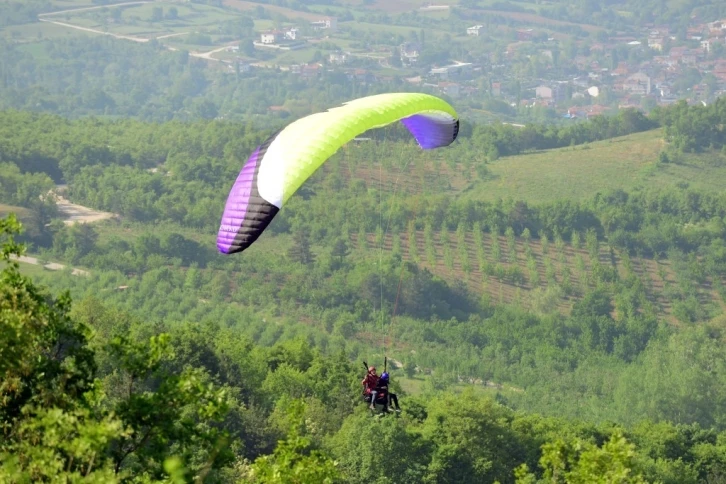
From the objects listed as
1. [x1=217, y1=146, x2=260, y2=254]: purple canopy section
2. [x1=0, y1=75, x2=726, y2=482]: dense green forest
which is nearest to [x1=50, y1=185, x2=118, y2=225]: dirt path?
[x1=0, y1=75, x2=726, y2=482]: dense green forest

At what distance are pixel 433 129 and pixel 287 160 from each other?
817 centimetres

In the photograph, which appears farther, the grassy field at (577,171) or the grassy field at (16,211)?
the grassy field at (577,171)

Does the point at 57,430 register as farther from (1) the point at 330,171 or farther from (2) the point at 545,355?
(1) the point at 330,171

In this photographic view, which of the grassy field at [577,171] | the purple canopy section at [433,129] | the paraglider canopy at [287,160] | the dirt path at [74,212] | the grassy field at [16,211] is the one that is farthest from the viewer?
the grassy field at [577,171]

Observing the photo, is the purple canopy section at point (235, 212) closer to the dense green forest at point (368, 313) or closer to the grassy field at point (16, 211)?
the dense green forest at point (368, 313)

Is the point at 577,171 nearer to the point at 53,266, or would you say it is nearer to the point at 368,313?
the point at 368,313

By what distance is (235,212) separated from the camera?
75.8 feet

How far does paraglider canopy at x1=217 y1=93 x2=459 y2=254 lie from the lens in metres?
22.7

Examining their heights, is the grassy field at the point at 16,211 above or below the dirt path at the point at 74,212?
above

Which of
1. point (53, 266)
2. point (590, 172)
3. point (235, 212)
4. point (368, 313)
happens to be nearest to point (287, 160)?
point (235, 212)

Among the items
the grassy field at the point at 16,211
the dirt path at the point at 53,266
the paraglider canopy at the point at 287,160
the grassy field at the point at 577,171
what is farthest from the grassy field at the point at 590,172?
the paraglider canopy at the point at 287,160

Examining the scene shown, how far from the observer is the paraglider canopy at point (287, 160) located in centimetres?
2270

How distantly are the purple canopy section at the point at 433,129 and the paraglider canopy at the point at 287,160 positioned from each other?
2.86 meters

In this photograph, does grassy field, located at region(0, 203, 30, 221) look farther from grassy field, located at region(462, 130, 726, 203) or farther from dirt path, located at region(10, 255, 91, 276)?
grassy field, located at region(462, 130, 726, 203)
